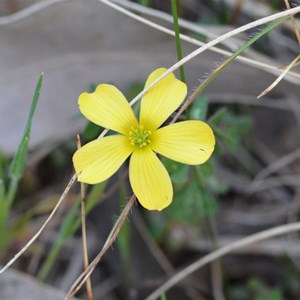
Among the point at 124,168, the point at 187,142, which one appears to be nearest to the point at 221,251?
the point at 124,168

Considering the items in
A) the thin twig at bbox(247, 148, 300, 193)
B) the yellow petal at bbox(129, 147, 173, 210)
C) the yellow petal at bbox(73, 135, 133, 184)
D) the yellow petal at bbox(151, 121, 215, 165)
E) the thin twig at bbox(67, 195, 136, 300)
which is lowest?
the thin twig at bbox(247, 148, 300, 193)

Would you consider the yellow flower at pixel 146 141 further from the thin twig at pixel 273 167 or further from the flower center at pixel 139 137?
the thin twig at pixel 273 167

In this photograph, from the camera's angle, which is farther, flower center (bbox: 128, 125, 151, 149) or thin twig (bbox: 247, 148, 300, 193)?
thin twig (bbox: 247, 148, 300, 193)

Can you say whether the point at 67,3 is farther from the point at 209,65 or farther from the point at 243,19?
the point at 243,19

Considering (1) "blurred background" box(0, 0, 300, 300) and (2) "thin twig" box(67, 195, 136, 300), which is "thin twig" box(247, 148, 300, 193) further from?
(2) "thin twig" box(67, 195, 136, 300)

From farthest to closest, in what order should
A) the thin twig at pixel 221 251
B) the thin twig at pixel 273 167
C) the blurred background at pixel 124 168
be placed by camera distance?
1. the thin twig at pixel 273 167
2. the blurred background at pixel 124 168
3. the thin twig at pixel 221 251

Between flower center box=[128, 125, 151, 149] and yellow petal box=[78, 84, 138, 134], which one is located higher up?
yellow petal box=[78, 84, 138, 134]

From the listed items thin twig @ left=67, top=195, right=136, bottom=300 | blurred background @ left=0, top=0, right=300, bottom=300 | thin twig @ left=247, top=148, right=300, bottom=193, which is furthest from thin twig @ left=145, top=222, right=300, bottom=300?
thin twig @ left=247, top=148, right=300, bottom=193

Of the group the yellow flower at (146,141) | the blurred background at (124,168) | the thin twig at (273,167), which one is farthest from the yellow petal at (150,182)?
the thin twig at (273,167)
